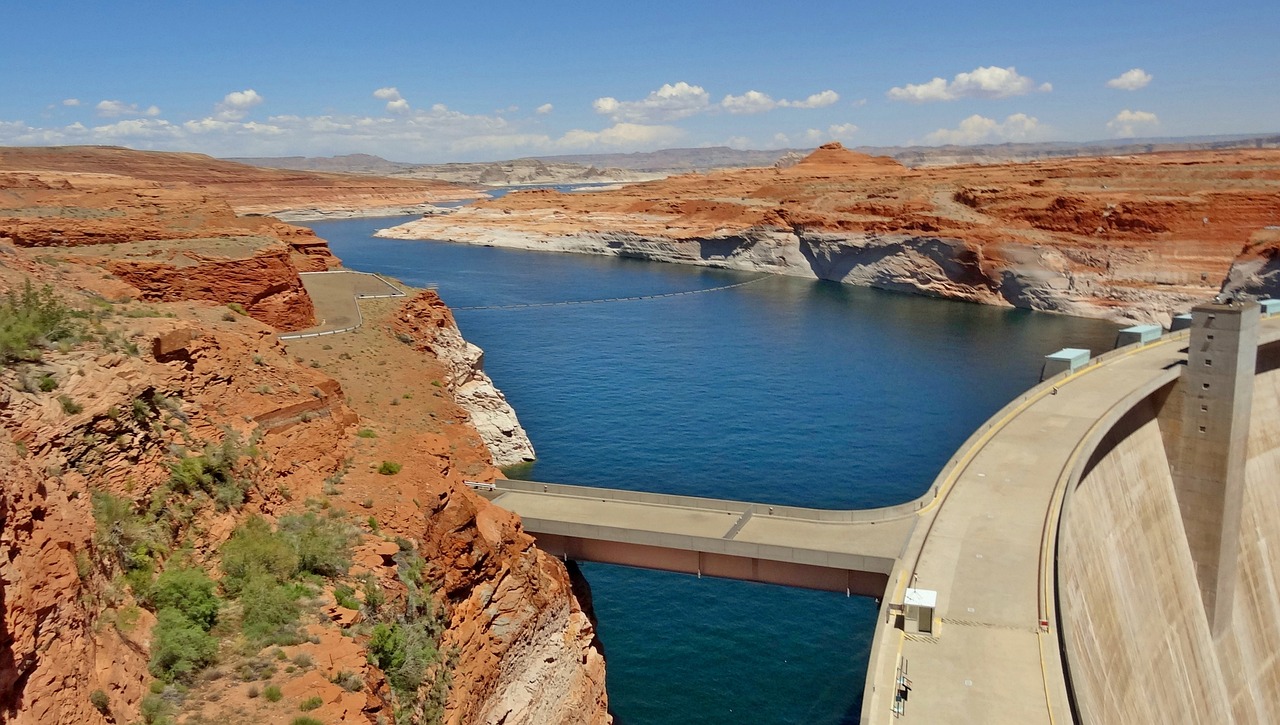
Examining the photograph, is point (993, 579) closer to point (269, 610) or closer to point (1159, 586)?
point (1159, 586)

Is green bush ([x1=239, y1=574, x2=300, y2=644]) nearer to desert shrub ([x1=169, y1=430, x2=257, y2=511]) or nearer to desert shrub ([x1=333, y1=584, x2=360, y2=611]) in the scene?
desert shrub ([x1=333, y1=584, x2=360, y2=611])

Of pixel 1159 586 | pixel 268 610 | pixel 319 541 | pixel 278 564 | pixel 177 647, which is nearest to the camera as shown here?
pixel 177 647

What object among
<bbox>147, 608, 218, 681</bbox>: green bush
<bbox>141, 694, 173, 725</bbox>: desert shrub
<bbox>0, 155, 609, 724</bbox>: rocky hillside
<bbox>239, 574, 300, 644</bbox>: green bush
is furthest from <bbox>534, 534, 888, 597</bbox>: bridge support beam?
<bbox>141, 694, 173, 725</bbox>: desert shrub

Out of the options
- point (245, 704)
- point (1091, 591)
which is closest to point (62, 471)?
point (245, 704)

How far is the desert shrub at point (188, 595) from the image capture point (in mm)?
14180

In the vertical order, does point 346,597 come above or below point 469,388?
above

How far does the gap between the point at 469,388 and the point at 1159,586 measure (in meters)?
30.7

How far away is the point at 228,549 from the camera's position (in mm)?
16094

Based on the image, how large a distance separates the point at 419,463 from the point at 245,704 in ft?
31.6

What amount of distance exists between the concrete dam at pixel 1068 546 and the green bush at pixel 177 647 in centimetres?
1174

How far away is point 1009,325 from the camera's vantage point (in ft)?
269

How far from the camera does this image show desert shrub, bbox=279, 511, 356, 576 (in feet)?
55.5

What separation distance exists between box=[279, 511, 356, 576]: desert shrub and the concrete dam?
9374 mm

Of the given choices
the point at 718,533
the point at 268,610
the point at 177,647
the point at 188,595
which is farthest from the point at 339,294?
the point at 177,647
